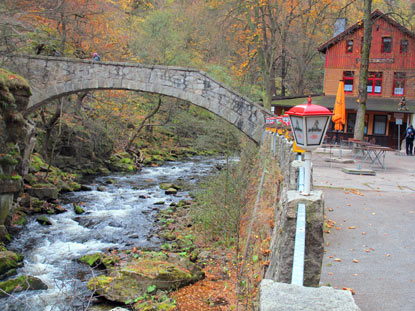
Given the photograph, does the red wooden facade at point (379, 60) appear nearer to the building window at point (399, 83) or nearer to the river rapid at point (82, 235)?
the building window at point (399, 83)

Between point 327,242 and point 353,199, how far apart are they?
2.75 meters

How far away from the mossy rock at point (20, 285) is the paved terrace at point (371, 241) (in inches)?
197

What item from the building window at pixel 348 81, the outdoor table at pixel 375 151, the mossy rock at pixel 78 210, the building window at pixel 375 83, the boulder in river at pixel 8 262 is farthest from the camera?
the building window at pixel 348 81

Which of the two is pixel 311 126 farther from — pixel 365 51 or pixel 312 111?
pixel 365 51

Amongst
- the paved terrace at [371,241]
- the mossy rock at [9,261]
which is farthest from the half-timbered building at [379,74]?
the mossy rock at [9,261]

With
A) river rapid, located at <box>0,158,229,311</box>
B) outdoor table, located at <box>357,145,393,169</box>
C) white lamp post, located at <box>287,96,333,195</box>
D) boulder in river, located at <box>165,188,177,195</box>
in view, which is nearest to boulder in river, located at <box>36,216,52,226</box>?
river rapid, located at <box>0,158,229,311</box>

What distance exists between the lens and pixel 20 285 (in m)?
7.31

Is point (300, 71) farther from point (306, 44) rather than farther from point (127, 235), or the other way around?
point (127, 235)

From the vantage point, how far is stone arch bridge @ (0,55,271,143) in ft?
52.6

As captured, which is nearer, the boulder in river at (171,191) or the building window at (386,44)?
the boulder in river at (171,191)

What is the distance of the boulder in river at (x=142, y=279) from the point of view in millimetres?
7359

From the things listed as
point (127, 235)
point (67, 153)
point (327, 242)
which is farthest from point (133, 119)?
point (327, 242)

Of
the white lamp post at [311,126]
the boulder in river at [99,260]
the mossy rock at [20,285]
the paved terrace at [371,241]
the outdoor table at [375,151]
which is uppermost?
the white lamp post at [311,126]

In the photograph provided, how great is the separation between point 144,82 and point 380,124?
15.8 meters
